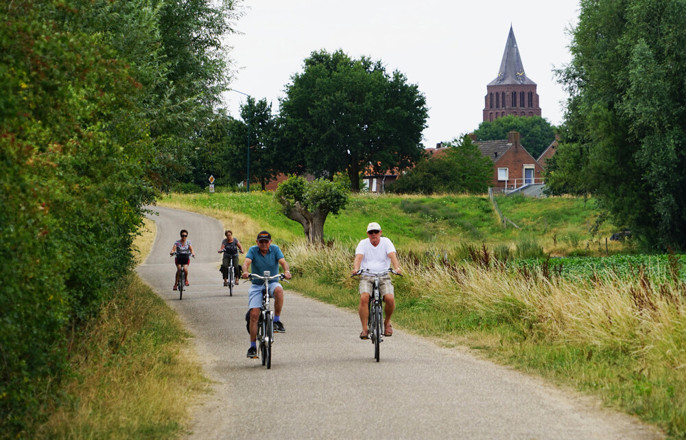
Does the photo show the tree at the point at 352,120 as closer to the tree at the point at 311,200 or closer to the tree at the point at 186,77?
the tree at the point at 311,200

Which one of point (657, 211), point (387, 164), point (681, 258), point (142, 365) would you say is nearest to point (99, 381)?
point (142, 365)

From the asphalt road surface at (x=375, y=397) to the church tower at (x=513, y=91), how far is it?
167 metres

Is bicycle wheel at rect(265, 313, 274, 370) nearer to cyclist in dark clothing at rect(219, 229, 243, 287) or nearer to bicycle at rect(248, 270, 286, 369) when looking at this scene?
bicycle at rect(248, 270, 286, 369)

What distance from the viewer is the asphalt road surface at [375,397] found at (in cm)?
702

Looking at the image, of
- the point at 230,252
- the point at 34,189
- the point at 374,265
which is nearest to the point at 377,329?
the point at 374,265

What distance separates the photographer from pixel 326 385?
920cm

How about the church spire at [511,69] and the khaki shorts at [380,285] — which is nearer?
the khaki shorts at [380,285]

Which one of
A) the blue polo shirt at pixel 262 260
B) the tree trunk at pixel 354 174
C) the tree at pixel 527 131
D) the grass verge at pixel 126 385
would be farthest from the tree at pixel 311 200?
the tree at pixel 527 131

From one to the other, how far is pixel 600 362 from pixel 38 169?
7.01m

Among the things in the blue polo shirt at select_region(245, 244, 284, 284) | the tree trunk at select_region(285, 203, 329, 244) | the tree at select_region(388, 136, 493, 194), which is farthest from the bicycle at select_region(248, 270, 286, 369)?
the tree at select_region(388, 136, 493, 194)

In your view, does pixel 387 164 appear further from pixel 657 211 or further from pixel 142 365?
pixel 142 365

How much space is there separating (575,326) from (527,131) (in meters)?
132

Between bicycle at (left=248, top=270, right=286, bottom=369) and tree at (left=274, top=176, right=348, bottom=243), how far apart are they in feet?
80.9

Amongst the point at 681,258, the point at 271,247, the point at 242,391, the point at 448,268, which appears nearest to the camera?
the point at 242,391
